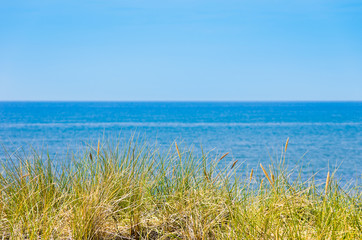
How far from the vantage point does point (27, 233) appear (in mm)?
2938

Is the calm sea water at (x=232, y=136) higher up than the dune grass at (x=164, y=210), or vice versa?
the dune grass at (x=164, y=210)

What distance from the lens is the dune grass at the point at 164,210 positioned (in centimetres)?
271

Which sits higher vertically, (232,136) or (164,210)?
(164,210)

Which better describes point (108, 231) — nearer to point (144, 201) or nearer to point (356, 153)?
point (144, 201)

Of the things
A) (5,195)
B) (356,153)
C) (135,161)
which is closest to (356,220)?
(135,161)

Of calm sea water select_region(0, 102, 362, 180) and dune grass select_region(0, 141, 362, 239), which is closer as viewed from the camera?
dune grass select_region(0, 141, 362, 239)

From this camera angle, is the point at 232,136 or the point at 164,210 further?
the point at 232,136

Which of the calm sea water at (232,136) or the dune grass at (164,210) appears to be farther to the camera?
the calm sea water at (232,136)

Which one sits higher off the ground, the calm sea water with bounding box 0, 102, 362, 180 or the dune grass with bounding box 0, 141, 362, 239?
the dune grass with bounding box 0, 141, 362, 239

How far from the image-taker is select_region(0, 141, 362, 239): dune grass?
2709mm

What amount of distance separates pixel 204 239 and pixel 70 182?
58.2 inches

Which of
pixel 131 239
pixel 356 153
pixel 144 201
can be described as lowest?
pixel 356 153

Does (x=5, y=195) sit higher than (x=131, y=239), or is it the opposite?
(x=5, y=195)

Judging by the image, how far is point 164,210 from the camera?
327cm
